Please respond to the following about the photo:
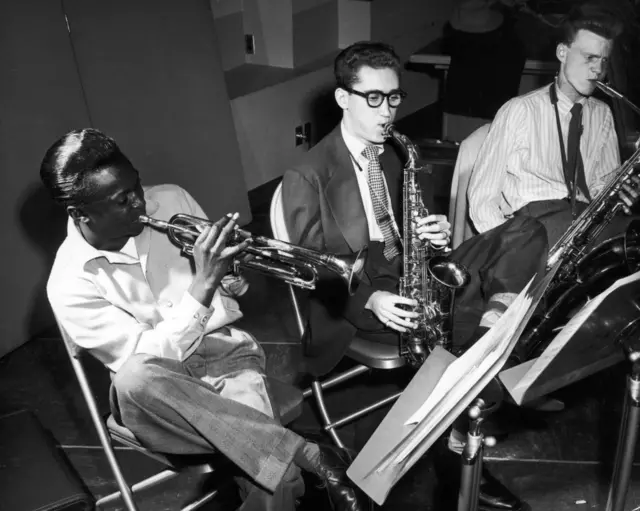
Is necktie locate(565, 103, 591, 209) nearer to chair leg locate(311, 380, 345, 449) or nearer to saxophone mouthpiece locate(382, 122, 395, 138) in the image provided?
saxophone mouthpiece locate(382, 122, 395, 138)

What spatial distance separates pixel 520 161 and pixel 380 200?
27.1 inches

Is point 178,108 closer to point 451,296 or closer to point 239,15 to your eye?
point 239,15

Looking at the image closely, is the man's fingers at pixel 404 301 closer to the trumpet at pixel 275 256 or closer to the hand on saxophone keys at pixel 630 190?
the trumpet at pixel 275 256

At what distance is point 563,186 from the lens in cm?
282

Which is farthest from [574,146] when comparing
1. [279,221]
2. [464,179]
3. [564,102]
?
[279,221]

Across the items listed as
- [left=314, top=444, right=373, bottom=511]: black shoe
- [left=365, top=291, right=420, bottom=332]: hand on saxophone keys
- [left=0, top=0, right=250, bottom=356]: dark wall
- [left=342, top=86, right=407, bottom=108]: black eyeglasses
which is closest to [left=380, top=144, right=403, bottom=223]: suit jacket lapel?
[left=342, top=86, right=407, bottom=108]: black eyeglasses

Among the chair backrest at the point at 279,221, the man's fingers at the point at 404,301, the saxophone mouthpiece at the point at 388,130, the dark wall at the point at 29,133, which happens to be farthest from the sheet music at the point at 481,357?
the dark wall at the point at 29,133

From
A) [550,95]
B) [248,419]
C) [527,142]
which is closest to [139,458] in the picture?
[248,419]

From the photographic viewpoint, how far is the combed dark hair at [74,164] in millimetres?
1928

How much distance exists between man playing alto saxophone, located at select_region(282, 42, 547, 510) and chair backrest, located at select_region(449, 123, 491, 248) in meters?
0.38

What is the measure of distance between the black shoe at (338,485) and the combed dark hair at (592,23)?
1858 mm

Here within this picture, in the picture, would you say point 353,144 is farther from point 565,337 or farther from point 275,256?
point 565,337

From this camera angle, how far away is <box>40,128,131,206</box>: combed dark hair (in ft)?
6.32

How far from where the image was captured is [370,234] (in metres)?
2.54
